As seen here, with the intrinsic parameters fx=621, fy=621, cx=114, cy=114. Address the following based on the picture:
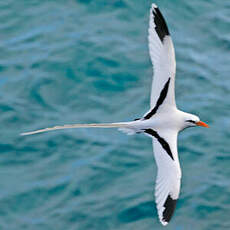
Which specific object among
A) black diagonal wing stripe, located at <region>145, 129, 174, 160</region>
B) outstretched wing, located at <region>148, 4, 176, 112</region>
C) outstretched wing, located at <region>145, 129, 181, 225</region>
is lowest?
outstretched wing, located at <region>145, 129, 181, 225</region>

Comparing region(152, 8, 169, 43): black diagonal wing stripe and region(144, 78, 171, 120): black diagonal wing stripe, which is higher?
region(152, 8, 169, 43): black diagonal wing stripe

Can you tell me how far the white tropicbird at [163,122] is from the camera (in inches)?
479

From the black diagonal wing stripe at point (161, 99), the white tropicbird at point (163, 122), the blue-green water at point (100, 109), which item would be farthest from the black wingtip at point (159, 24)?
the blue-green water at point (100, 109)

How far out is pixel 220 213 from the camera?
1473 cm

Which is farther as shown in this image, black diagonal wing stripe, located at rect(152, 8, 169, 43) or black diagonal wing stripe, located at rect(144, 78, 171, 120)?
black diagonal wing stripe, located at rect(144, 78, 171, 120)

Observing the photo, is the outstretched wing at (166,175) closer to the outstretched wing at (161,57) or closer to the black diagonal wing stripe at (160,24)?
the outstretched wing at (161,57)

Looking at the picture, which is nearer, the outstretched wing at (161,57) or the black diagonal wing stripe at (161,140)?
the outstretched wing at (161,57)

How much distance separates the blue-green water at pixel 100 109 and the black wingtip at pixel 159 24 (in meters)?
4.29

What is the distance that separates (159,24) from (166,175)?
2993 mm

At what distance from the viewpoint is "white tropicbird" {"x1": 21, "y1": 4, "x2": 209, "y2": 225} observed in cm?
1216

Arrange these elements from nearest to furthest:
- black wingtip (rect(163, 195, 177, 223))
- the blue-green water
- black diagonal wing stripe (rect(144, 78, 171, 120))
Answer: black wingtip (rect(163, 195, 177, 223)), black diagonal wing stripe (rect(144, 78, 171, 120)), the blue-green water

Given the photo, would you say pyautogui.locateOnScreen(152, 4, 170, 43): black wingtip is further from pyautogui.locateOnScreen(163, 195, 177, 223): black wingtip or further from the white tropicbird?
pyautogui.locateOnScreen(163, 195, 177, 223): black wingtip

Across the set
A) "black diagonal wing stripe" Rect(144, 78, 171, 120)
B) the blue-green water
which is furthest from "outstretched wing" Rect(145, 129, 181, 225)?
the blue-green water

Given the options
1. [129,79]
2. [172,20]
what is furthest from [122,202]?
[172,20]
